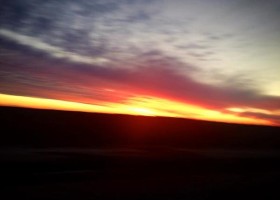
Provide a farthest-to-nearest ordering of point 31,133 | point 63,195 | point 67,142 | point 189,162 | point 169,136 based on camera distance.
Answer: point 169,136, point 31,133, point 67,142, point 189,162, point 63,195

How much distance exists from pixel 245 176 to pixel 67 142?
1671 cm

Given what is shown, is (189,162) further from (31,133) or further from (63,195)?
(31,133)

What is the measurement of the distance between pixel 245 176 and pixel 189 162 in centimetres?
464

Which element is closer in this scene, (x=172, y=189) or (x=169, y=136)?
(x=172, y=189)

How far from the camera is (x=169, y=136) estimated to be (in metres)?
43.2

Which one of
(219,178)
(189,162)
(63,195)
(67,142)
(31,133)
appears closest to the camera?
(63,195)

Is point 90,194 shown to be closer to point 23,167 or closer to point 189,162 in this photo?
point 23,167

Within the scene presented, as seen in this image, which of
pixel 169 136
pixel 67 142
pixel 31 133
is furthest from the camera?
pixel 169 136

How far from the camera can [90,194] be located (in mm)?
10648

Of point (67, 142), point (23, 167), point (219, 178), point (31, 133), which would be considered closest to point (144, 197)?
point (219, 178)

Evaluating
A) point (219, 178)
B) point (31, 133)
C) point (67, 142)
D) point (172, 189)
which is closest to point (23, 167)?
point (172, 189)

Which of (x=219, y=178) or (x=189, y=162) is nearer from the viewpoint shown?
(x=219, y=178)

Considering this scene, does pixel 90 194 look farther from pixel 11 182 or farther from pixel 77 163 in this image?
pixel 77 163

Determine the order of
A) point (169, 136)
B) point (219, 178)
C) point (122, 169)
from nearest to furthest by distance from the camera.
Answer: point (219, 178) < point (122, 169) < point (169, 136)
